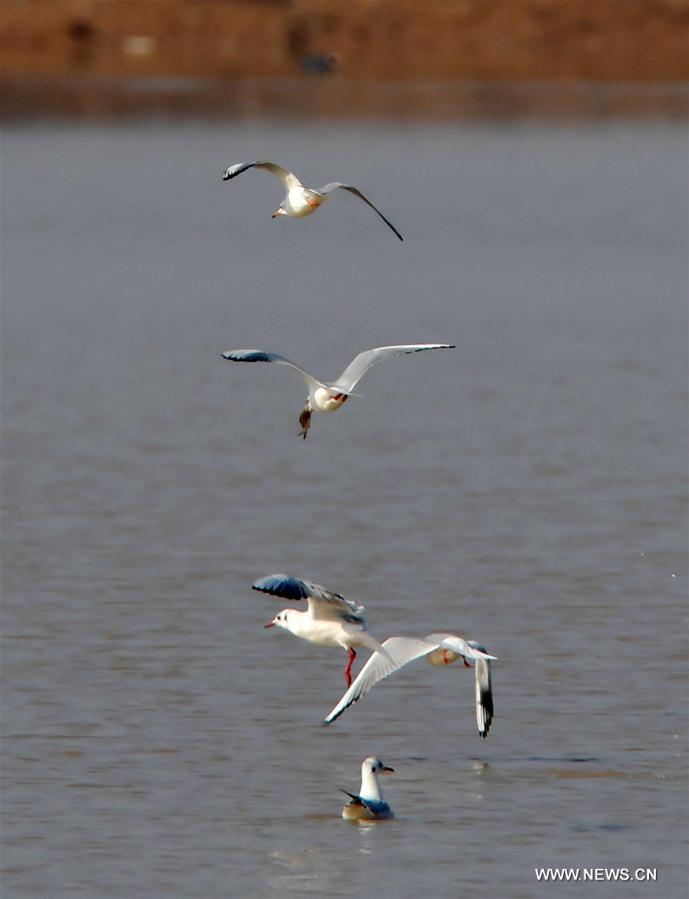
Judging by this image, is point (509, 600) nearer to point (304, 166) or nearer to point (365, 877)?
point (365, 877)

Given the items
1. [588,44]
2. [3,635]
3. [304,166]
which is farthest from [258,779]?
[588,44]

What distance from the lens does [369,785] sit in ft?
38.3

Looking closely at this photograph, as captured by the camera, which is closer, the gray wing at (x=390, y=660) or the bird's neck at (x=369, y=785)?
the gray wing at (x=390, y=660)

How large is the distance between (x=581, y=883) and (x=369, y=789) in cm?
124

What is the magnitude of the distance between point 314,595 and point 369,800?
126 cm

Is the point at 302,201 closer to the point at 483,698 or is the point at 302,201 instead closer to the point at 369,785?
the point at 483,698

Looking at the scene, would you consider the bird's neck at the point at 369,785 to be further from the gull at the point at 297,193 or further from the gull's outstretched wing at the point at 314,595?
the gull at the point at 297,193

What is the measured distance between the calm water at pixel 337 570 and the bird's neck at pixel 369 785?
0.66ft

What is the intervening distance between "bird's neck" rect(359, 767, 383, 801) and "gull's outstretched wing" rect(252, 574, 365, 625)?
A: 78cm

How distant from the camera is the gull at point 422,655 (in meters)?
11.0

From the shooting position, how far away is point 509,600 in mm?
16312

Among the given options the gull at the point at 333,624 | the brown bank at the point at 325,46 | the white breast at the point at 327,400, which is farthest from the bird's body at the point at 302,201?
the brown bank at the point at 325,46

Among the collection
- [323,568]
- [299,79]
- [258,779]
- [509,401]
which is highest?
[258,779]

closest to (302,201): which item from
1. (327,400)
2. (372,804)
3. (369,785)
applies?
(327,400)
